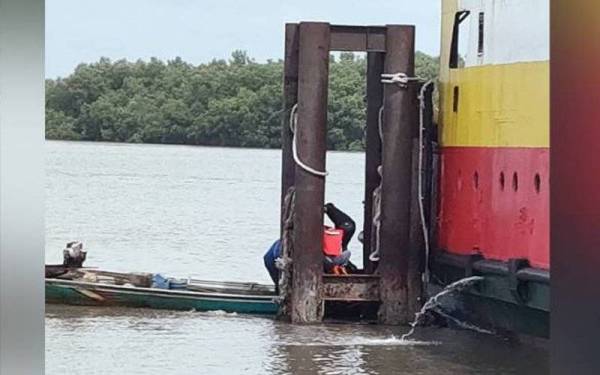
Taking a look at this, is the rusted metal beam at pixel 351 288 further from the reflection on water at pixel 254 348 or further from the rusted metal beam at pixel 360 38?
the rusted metal beam at pixel 360 38

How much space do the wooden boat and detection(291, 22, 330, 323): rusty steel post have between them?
1.36m

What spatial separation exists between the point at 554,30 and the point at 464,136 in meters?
10.5

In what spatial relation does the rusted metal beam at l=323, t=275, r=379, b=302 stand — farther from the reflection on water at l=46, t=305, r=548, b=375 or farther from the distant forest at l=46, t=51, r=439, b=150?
the distant forest at l=46, t=51, r=439, b=150

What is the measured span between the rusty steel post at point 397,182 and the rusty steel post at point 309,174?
0.66 meters

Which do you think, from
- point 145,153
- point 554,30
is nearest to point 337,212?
point 554,30

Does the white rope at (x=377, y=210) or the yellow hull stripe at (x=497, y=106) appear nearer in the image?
the yellow hull stripe at (x=497, y=106)

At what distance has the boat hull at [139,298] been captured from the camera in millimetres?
12961

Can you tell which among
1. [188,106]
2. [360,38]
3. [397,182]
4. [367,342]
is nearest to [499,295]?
[367,342]

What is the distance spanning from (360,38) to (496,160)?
210 cm

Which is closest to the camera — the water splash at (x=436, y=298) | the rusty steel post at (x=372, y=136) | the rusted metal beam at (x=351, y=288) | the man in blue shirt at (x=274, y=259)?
the water splash at (x=436, y=298)

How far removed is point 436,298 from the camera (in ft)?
38.7

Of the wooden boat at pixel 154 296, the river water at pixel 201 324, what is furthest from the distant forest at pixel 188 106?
the wooden boat at pixel 154 296

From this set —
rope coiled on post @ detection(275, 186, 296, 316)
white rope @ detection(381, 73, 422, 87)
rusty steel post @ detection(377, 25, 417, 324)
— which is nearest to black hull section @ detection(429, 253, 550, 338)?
rusty steel post @ detection(377, 25, 417, 324)

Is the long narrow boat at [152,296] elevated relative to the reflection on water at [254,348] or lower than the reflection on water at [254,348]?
elevated
